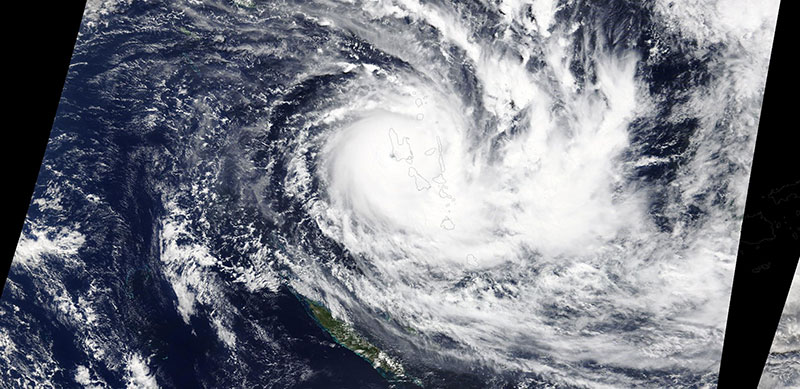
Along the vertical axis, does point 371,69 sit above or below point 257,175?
above

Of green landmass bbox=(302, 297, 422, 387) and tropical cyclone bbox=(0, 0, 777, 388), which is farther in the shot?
green landmass bbox=(302, 297, 422, 387)

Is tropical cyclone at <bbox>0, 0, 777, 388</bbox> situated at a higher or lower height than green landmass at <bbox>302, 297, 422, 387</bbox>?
higher

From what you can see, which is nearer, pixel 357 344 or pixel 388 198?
pixel 388 198

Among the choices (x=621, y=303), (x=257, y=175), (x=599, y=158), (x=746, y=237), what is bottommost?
(x=746, y=237)

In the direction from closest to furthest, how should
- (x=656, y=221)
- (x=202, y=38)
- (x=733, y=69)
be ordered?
1. (x=733, y=69)
2. (x=656, y=221)
3. (x=202, y=38)

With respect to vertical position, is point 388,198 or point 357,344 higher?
point 388,198

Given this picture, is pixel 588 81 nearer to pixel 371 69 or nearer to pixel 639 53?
pixel 639 53

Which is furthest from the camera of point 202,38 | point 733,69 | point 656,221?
point 202,38

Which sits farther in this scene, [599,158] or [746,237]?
[599,158]

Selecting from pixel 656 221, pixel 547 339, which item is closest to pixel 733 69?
pixel 656 221

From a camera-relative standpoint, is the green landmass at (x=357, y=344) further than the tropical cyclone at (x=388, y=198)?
Yes

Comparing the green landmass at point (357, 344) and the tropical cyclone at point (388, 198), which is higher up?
the tropical cyclone at point (388, 198)
